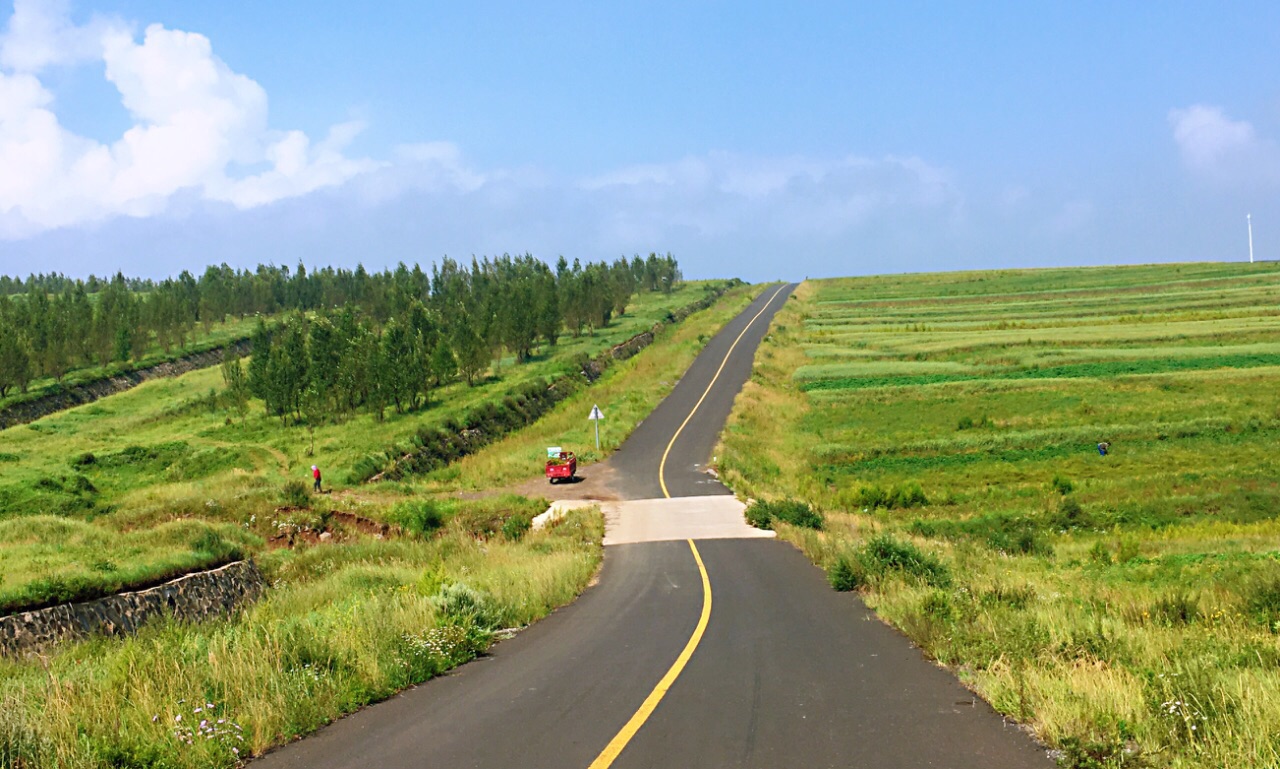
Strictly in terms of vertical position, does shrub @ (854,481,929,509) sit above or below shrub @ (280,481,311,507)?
below

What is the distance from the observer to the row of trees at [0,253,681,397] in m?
85.7

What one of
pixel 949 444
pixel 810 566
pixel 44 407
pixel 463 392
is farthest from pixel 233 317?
pixel 810 566

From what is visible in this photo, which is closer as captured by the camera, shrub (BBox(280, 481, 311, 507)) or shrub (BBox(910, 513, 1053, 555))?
shrub (BBox(910, 513, 1053, 555))

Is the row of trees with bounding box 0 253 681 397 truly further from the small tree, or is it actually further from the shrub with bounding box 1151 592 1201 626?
the shrub with bounding box 1151 592 1201 626

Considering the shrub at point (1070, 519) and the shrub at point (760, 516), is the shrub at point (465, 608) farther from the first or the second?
the shrub at point (1070, 519)

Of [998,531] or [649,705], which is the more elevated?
[649,705]

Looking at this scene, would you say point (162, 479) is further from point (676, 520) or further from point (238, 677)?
point (238, 677)

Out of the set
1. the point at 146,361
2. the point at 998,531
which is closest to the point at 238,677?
the point at 998,531

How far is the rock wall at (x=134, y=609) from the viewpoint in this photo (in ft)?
54.9

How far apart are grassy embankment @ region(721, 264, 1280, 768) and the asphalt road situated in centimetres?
57

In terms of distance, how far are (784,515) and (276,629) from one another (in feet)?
58.3

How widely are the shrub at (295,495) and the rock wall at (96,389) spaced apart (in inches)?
2000

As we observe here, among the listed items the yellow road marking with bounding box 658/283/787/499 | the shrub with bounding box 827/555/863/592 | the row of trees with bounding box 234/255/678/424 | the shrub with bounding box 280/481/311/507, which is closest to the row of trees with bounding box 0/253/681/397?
the row of trees with bounding box 234/255/678/424

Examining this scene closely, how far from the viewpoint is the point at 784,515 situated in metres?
25.9
